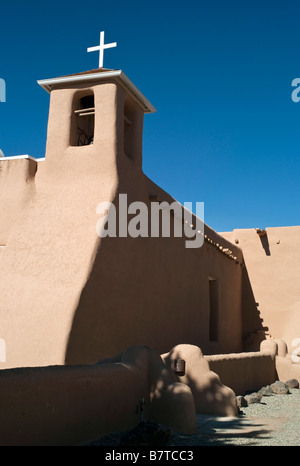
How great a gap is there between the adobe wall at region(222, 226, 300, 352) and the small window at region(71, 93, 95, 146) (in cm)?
855

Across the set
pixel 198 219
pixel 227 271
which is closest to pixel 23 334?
pixel 198 219

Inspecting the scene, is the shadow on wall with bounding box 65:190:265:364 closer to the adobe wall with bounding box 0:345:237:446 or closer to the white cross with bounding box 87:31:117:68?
the adobe wall with bounding box 0:345:237:446

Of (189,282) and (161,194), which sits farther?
(189,282)

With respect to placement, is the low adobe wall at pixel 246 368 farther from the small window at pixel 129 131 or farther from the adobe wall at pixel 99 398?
the small window at pixel 129 131

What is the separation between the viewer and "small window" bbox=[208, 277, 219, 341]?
13750 millimetres

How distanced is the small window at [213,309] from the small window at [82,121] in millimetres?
5568

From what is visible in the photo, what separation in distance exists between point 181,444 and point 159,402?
87 cm

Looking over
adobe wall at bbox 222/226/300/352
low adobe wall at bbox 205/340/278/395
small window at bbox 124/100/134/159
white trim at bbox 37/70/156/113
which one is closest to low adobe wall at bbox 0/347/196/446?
low adobe wall at bbox 205/340/278/395

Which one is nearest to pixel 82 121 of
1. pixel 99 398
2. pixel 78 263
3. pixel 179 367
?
pixel 78 263

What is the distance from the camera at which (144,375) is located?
20.6ft

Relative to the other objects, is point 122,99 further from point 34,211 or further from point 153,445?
point 153,445

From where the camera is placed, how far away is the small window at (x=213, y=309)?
13.8 meters

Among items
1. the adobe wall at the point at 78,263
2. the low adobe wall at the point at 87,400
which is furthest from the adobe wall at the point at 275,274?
the low adobe wall at the point at 87,400

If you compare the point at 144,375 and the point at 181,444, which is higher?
the point at 144,375
